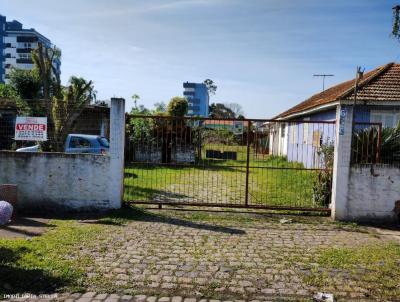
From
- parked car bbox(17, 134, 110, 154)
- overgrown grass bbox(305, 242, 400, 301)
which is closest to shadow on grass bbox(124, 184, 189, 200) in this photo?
parked car bbox(17, 134, 110, 154)

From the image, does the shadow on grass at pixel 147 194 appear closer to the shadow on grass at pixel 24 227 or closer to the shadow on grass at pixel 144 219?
the shadow on grass at pixel 144 219

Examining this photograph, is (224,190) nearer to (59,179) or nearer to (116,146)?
(116,146)

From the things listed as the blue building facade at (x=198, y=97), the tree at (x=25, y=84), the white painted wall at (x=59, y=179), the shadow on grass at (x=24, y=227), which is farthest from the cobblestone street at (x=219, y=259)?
the blue building facade at (x=198, y=97)

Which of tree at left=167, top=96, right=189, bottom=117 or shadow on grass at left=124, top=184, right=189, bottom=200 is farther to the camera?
tree at left=167, top=96, right=189, bottom=117

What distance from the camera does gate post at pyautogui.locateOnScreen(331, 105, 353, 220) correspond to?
8.49 metres

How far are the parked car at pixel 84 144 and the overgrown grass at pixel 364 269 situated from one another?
6373 mm

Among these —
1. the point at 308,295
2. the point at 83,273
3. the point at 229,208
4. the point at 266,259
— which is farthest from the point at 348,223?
the point at 83,273

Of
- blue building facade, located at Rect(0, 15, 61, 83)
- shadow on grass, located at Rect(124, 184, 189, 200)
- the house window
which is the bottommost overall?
shadow on grass, located at Rect(124, 184, 189, 200)

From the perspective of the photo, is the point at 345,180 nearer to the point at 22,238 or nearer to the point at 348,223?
the point at 348,223

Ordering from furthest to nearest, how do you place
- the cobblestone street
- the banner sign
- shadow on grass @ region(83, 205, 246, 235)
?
the banner sign < shadow on grass @ region(83, 205, 246, 235) < the cobblestone street

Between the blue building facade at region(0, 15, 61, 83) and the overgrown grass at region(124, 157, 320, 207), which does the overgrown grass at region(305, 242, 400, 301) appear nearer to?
the overgrown grass at region(124, 157, 320, 207)

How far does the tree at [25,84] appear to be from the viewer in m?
29.0

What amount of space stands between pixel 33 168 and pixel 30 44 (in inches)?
3732

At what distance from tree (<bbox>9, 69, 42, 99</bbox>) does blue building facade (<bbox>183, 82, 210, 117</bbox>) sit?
86560 mm
